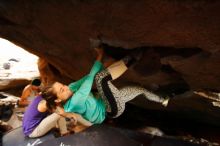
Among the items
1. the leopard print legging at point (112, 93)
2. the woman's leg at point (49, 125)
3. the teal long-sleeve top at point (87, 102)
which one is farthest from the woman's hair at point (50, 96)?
the leopard print legging at point (112, 93)

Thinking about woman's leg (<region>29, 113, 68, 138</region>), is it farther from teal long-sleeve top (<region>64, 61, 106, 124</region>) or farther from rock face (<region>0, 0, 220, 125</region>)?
rock face (<region>0, 0, 220, 125</region>)

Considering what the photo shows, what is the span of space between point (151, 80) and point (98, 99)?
0.64 metres

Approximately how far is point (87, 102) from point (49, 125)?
0.79 meters

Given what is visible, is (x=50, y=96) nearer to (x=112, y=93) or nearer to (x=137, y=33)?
(x=112, y=93)

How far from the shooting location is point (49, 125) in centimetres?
340

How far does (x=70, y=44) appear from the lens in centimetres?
302

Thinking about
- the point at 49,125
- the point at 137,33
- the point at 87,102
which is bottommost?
the point at 49,125

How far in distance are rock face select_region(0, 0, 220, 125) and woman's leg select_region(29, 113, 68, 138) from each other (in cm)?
73

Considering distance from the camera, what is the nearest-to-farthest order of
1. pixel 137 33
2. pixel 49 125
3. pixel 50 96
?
1. pixel 137 33
2. pixel 50 96
3. pixel 49 125

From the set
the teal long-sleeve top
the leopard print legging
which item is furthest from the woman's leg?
the leopard print legging

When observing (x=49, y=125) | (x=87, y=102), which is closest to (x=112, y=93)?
(x=87, y=102)

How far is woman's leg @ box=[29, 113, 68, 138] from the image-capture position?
3314mm

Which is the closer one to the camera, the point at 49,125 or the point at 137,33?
the point at 137,33

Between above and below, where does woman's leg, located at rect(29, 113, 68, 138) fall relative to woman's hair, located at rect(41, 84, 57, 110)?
below
